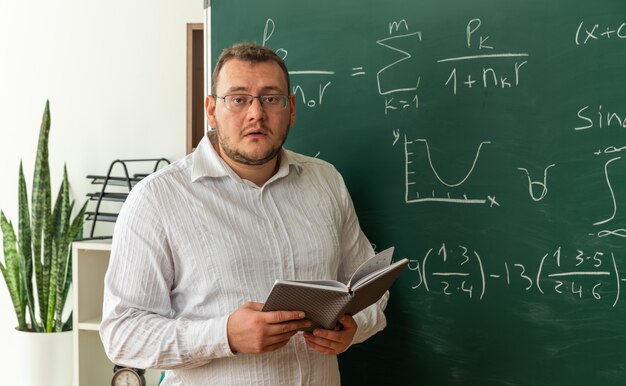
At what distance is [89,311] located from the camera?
3344 millimetres

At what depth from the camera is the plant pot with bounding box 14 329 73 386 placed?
3.48m

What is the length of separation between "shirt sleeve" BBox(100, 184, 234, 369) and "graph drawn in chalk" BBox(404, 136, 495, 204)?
99 centimetres

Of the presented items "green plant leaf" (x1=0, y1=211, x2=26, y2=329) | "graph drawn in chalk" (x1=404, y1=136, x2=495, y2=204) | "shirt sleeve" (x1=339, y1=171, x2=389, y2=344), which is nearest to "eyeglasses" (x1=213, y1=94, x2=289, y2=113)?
"shirt sleeve" (x1=339, y1=171, x2=389, y2=344)

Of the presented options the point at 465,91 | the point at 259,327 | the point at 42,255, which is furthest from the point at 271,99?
the point at 42,255

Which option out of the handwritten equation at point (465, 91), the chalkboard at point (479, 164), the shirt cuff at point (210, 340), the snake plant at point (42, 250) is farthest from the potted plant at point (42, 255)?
the shirt cuff at point (210, 340)

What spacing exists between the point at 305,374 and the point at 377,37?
1260mm

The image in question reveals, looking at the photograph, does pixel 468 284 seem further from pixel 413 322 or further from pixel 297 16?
pixel 297 16

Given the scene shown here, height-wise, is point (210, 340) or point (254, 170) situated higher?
point (254, 170)

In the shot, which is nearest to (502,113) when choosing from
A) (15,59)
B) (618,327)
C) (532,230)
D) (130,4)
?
(532,230)

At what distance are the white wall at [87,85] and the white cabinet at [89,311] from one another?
382 mm

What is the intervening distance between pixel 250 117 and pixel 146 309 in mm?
612

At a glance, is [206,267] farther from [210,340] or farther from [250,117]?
[250,117]

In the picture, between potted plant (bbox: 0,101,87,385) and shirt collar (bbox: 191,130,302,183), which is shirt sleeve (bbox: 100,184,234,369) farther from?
potted plant (bbox: 0,101,87,385)

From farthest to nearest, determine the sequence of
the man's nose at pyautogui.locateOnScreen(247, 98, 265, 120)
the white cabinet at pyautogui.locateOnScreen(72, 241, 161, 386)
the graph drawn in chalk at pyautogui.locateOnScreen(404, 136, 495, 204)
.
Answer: the white cabinet at pyautogui.locateOnScreen(72, 241, 161, 386), the graph drawn in chalk at pyautogui.locateOnScreen(404, 136, 495, 204), the man's nose at pyautogui.locateOnScreen(247, 98, 265, 120)
